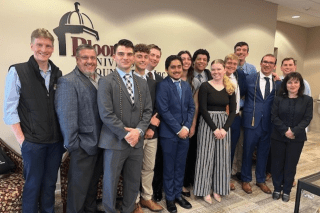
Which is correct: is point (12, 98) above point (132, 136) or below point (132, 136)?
above

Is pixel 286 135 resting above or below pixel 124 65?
below

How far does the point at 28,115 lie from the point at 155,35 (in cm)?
249

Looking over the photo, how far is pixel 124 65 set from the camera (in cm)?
214

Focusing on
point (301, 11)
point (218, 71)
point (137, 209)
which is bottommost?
point (137, 209)

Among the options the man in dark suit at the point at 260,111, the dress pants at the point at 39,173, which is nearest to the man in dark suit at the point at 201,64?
the man in dark suit at the point at 260,111

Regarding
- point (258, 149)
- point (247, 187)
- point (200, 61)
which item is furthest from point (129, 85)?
point (247, 187)

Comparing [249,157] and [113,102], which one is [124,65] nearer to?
[113,102]

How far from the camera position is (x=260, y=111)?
2988 mm

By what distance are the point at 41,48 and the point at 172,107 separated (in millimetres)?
1299

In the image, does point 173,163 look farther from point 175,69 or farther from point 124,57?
point 124,57

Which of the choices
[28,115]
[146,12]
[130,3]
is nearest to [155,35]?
[146,12]

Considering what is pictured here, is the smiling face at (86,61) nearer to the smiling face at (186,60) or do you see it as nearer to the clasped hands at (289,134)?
the smiling face at (186,60)

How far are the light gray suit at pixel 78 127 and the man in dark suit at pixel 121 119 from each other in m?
0.10

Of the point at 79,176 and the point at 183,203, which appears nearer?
the point at 79,176
